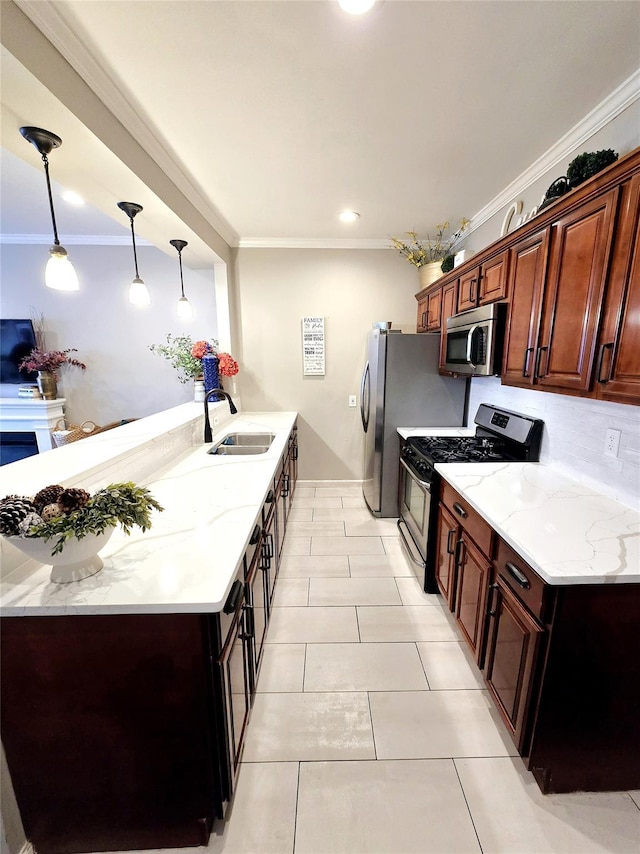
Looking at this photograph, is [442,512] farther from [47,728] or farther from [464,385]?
[47,728]

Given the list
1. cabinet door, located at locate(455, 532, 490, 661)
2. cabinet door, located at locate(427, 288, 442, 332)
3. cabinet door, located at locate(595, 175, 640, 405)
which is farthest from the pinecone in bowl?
cabinet door, located at locate(427, 288, 442, 332)

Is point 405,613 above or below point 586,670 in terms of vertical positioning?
below

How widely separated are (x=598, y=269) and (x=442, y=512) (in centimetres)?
137

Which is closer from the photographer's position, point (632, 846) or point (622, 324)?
point (632, 846)

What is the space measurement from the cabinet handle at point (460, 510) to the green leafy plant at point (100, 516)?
142 cm

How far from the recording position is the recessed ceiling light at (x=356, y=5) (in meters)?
1.09

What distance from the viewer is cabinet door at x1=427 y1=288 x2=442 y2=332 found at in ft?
9.32

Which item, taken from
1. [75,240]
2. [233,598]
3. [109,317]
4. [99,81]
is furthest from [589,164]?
[75,240]

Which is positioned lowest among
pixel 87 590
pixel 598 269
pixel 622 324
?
pixel 87 590

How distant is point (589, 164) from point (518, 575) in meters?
1.65

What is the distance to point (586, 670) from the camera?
3.67 ft

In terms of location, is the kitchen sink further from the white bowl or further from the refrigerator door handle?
the white bowl

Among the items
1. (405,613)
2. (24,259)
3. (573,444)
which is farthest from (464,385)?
(24,259)

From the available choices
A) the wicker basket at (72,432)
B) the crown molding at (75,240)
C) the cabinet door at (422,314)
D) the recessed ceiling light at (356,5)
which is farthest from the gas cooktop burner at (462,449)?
the crown molding at (75,240)
